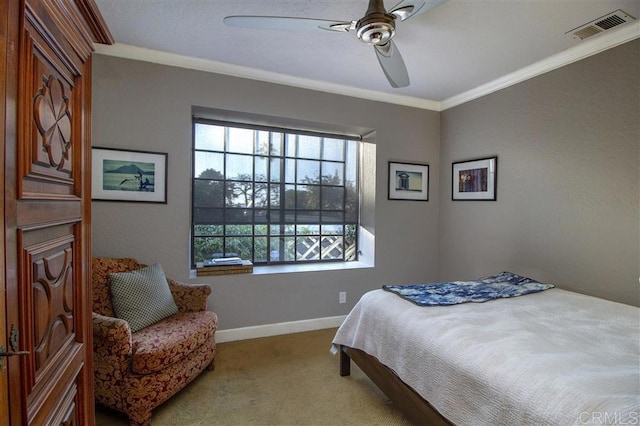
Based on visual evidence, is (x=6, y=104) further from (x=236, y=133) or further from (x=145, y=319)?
(x=236, y=133)

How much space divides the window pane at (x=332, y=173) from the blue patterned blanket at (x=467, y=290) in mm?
1640

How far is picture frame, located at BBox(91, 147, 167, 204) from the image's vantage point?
2.52 m

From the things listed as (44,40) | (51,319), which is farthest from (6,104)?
(51,319)

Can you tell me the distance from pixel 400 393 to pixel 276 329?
5.44 feet

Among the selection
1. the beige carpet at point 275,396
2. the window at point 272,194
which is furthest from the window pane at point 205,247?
the beige carpet at point 275,396

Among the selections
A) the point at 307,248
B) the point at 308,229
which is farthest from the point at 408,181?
the point at 307,248

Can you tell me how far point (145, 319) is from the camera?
2.10m

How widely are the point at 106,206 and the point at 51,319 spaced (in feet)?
6.65

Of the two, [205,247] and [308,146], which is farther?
[308,146]

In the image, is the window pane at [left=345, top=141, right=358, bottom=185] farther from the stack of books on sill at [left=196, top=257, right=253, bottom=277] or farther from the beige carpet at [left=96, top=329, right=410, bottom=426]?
the beige carpet at [left=96, top=329, right=410, bottom=426]

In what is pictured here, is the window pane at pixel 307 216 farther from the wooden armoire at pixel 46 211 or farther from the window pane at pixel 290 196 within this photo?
the wooden armoire at pixel 46 211

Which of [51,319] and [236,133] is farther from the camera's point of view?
[236,133]

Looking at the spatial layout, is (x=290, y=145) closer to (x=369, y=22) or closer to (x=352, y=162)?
(x=352, y=162)

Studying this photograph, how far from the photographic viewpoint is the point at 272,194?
339cm
